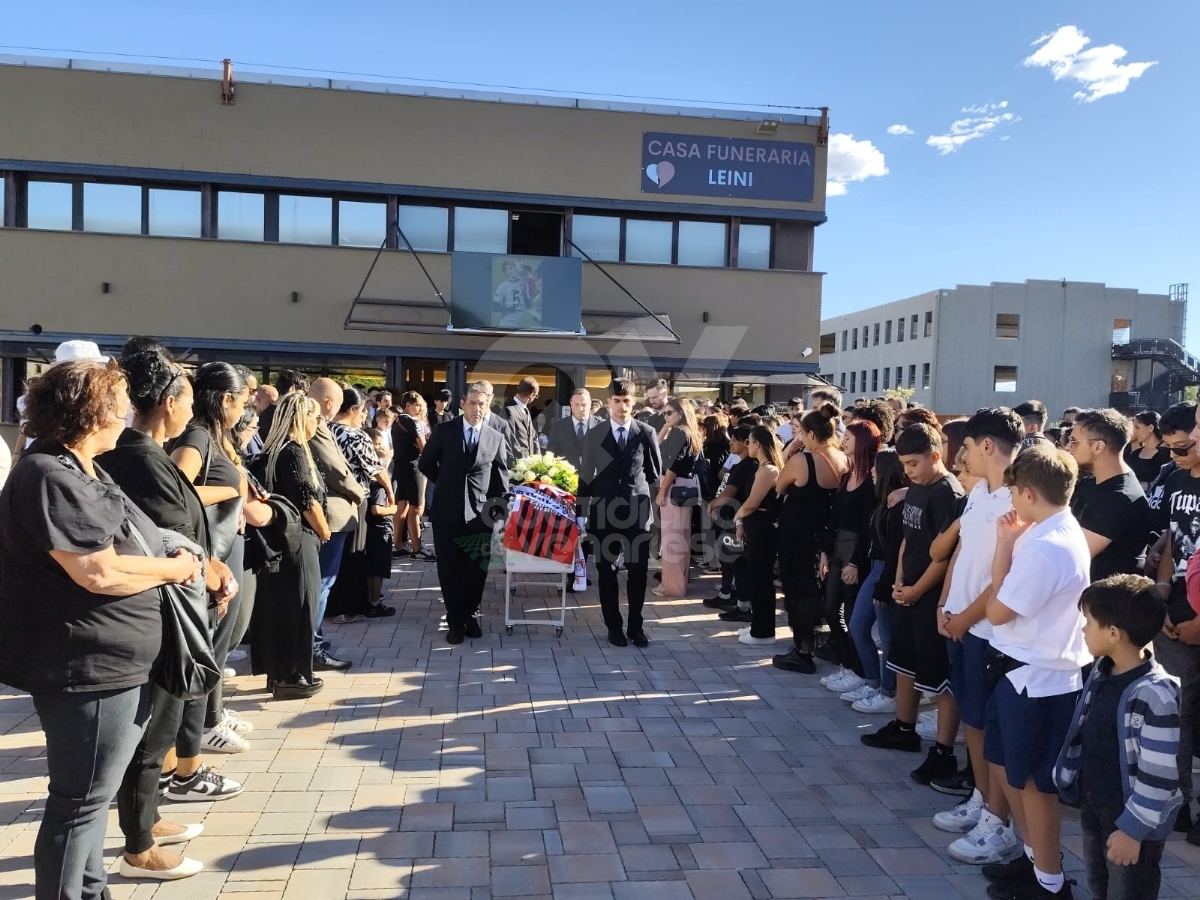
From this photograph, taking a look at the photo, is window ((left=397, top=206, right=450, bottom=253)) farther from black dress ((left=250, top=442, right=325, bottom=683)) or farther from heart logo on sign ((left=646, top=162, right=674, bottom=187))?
black dress ((left=250, top=442, right=325, bottom=683))

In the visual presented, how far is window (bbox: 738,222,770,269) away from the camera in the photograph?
19078mm

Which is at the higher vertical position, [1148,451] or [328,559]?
[1148,451]

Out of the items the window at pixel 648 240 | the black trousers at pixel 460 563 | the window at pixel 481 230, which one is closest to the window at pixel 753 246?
the window at pixel 648 240

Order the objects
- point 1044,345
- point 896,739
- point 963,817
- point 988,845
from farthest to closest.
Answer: point 1044,345 < point 896,739 < point 963,817 < point 988,845

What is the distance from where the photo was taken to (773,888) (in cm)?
337

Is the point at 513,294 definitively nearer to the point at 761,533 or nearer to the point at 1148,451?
the point at 761,533

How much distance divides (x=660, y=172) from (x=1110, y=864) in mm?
17576

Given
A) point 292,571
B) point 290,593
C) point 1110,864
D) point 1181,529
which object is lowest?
point 1110,864

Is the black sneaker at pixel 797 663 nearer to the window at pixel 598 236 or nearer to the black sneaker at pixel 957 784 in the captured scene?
the black sneaker at pixel 957 784

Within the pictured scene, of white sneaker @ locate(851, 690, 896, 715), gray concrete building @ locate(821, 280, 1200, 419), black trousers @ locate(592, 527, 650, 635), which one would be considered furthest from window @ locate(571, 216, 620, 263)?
gray concrete building @ locate(821, 280, 1200, 419)

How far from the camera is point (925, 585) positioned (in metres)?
4.35

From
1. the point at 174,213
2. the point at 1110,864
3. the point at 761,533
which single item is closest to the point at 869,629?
the point at 761,533

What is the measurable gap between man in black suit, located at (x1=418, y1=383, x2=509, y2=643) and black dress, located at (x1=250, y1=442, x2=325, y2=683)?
156 centimetres

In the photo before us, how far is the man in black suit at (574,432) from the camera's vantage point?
8.93m
